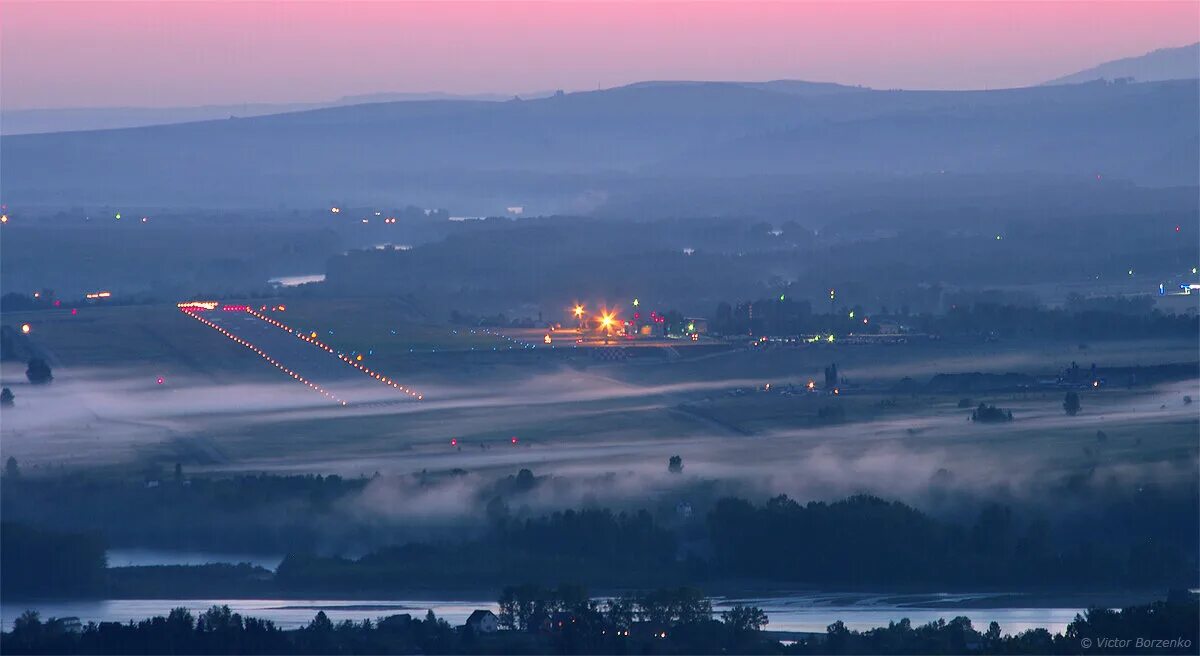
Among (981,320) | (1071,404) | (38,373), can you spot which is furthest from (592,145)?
(1071,404)

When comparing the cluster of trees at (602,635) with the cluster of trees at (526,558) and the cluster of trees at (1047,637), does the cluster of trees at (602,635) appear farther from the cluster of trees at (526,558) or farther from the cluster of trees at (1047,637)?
the cluster of trees at (526,558)

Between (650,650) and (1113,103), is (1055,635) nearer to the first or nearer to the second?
(650,650)

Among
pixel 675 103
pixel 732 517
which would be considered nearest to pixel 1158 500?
pixel 732 517

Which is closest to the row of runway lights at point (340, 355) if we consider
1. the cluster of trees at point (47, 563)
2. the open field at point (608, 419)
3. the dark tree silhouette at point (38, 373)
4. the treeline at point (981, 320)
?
the open field at point (608, 419)

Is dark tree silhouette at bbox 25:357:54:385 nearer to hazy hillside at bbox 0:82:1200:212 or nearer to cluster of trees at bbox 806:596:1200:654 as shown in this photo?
cluster of trees at bbox 806:596:1200:654

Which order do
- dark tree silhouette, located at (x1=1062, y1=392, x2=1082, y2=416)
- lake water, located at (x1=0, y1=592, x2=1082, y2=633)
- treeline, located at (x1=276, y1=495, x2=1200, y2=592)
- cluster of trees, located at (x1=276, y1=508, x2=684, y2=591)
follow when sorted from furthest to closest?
1. dark tree silhouette, located at (x1=1062, y1=392, x2=1082, y2=416)
2. cluster of trees, located at (x1=276, y1=508, x2=684, y2=591)
3. treeline, located at (x1=276, y1=495, x2=1200, y2=592)
4. lake water, located at (x1=0, y1=592, x2=1082, y2=633)

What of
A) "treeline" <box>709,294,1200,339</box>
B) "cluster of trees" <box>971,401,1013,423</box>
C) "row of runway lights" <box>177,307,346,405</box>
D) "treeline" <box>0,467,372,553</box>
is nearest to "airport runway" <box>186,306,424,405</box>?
"row of runway lights" <box>177,307,346,405</box>

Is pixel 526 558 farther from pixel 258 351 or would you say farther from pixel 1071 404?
pixel 258 351
